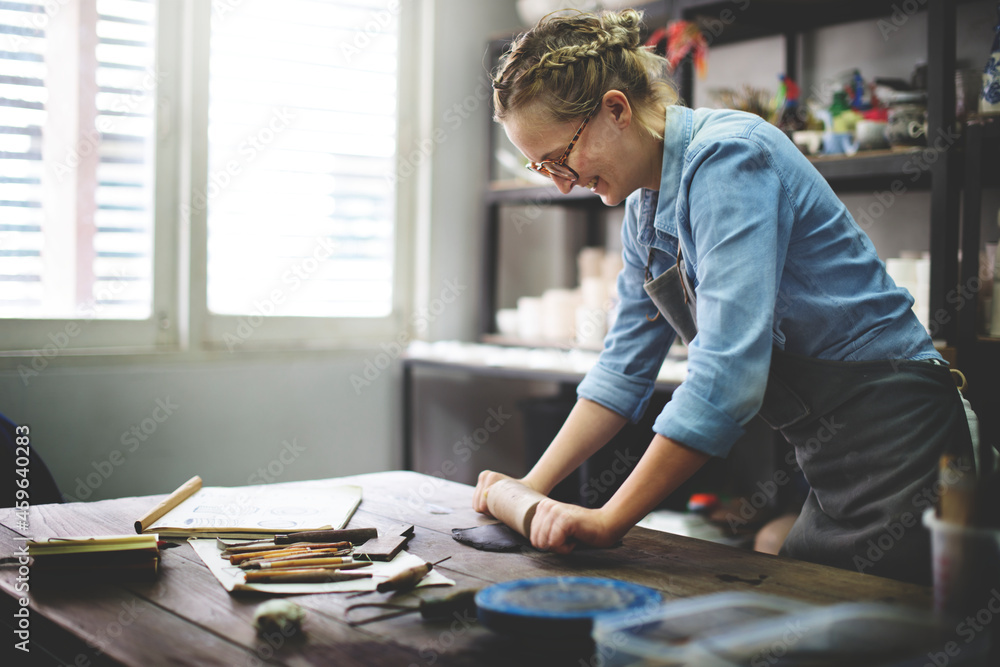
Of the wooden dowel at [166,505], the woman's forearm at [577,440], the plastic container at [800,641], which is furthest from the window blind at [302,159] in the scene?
the plastic container at [800,641]

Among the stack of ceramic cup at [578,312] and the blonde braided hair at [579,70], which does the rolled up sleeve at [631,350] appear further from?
the stack of ceramic cup at [578,312]

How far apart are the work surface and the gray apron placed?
0.11 metres

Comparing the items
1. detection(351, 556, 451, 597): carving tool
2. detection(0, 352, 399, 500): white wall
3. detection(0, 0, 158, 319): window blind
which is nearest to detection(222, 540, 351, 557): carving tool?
detection(351, 556, 451, 597): carving tool

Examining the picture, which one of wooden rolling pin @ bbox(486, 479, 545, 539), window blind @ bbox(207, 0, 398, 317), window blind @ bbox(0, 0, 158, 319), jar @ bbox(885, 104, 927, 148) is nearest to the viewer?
wooden rolling pin @ bbox(486, 479, 545, 539)

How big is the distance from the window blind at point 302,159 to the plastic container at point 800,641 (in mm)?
2552

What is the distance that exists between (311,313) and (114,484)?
91cm

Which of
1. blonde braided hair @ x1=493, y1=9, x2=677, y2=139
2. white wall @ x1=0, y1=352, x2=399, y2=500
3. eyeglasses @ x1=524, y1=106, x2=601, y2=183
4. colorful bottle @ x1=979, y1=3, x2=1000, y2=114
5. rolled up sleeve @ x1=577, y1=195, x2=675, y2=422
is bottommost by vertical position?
white wall @ x1=0, y1=352, x2=399, y2=500

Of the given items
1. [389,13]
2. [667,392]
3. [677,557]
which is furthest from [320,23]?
[677,557]

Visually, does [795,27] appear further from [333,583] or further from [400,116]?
[333,583]

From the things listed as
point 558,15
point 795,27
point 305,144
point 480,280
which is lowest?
point 480,280

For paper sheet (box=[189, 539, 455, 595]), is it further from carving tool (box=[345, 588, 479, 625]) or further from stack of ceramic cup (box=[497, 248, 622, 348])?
stack of ceramic cup (box=[497, 248, 622, 348])

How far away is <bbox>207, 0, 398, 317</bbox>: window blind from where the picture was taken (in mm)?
2998

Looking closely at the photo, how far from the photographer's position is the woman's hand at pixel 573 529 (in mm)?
1101

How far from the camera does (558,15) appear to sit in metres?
1.28
